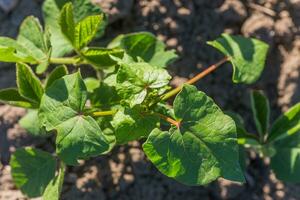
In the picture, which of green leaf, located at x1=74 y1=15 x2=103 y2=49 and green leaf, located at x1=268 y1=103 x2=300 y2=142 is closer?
green leaf, located at x1=74 y1=15 x2=103 y2=49

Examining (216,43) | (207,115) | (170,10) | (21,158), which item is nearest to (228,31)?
(170,10)

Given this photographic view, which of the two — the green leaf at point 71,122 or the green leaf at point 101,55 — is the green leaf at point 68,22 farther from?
the green leaf at point 71,122

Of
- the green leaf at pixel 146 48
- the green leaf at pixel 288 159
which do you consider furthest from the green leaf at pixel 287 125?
the green leaf at pixel 146 48

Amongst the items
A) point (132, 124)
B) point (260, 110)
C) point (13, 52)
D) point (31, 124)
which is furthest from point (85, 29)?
point (260, 110)

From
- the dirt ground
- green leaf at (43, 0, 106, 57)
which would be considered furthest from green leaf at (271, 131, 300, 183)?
green leaf at (43, 0, 106, 57)

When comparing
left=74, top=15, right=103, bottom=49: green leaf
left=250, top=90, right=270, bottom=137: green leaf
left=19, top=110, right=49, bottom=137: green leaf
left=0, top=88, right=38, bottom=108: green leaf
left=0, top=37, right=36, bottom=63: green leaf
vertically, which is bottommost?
left=19, top=110, right=49, bottom=137: green leaf

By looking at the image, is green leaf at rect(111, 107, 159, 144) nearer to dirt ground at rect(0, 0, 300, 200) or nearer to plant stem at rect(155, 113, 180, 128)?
plant stem at rect(155, 113, 180, 128)
